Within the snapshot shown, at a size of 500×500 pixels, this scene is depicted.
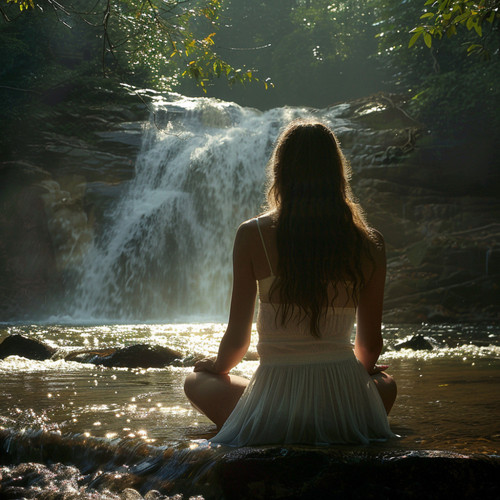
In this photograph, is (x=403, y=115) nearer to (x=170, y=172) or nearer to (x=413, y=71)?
(x=413, y=71)

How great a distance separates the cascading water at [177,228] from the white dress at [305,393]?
42.8ft

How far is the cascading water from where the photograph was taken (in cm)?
1720

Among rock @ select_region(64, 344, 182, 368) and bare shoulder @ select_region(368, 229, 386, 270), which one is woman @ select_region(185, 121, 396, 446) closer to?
bare shoulder @ select_region(368, 229, 386, 270)

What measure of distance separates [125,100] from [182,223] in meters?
6.84

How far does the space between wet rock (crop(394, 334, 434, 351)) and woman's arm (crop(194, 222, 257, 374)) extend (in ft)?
19.1

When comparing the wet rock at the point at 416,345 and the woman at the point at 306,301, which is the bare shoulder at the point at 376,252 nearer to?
the woman at the point at 306,301

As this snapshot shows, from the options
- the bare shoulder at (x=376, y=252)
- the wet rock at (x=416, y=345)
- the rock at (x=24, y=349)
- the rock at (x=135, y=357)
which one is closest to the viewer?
the bare shoulder at (x=376, y=252)

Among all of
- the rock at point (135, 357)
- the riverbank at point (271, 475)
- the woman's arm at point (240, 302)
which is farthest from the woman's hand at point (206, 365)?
the rock at point (135, 357)

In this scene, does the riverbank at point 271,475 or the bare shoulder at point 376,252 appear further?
the bare shoulder at point 376,252

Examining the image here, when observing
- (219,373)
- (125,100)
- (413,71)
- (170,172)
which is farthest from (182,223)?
→ (219,373)

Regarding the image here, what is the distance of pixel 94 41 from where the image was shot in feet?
87.8

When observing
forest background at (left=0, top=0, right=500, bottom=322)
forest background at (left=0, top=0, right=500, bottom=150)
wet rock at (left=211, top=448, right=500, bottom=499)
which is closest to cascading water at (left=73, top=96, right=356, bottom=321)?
forest background at (left=0, top=0, right=500, bottom=322)

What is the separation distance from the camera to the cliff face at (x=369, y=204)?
1491 cm

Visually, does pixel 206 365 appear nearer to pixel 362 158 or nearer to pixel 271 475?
pixel 271 475
